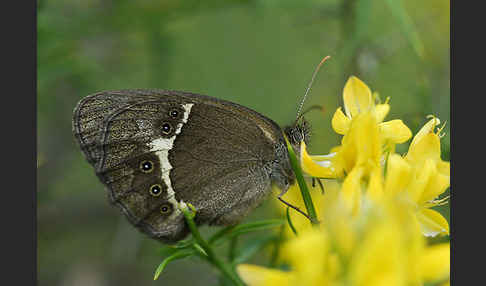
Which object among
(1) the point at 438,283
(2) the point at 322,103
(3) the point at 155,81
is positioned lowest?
(2) the point at 322,103

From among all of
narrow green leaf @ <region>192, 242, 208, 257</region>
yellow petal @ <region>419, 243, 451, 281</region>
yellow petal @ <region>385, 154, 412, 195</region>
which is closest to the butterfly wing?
narrow green leaf @ <region>192, 242, 208, 257</region>

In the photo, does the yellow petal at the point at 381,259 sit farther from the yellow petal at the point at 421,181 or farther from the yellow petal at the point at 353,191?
the yellow petal at the point at 421,181

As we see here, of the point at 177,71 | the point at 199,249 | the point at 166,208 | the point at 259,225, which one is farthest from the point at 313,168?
the point at 177,71

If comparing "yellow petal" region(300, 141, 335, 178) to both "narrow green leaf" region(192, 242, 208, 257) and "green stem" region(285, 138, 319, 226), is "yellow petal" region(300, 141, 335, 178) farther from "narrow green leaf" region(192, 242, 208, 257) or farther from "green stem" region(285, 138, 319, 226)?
"narrow green leaf" region(192, 242, 208, 257)

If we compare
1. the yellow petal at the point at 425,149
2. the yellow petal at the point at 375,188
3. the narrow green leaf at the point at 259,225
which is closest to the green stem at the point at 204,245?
the narrow green leaf at the point at 259,225

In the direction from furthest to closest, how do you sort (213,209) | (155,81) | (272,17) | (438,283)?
(272,17) < (155,81) < (213,209) < (438,283)

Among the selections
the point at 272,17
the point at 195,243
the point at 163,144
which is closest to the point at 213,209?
the point at 163,144

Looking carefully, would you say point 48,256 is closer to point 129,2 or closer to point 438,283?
point 129,2
